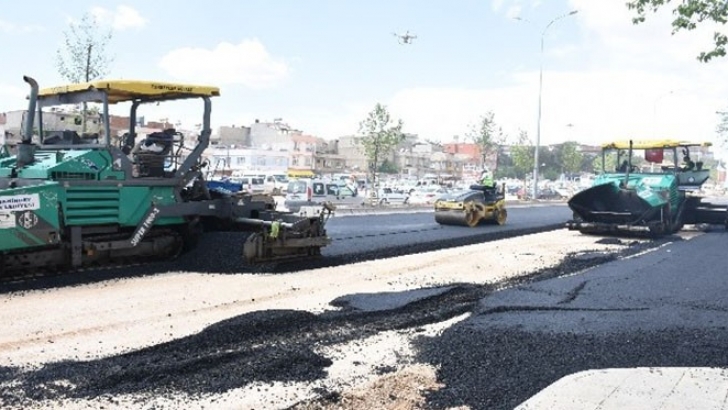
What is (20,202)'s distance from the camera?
22.9 ft

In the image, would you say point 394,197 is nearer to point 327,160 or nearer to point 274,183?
point 274,183

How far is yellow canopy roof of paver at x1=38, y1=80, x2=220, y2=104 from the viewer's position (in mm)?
8055

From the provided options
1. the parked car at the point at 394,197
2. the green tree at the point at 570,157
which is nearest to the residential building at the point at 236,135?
the green tree at the point at 570,157

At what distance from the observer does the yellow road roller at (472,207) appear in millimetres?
16859

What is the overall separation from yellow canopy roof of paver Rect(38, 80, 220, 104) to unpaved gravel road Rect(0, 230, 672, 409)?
231 centimetres

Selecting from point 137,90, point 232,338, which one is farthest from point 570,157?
point 232,338

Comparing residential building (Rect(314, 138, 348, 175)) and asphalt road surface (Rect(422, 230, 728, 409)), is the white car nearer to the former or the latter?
asphalt road surface (Rect(422, 230, 728, 409))

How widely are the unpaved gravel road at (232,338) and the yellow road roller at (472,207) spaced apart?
7.69 m

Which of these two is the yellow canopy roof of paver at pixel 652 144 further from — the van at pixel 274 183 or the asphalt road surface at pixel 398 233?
the van at pixel 274 183

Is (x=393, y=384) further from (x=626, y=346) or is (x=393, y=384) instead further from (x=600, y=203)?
(x=600, y=203)

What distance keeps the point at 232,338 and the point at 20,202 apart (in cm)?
317

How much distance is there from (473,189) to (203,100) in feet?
33.0

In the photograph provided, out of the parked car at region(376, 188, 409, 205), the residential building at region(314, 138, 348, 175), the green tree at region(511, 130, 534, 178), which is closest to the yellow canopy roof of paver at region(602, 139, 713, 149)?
the parked car at region(376, 188, 409, 205)

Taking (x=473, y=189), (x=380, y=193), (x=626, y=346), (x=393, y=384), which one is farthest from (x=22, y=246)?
(x=380, y=193)
